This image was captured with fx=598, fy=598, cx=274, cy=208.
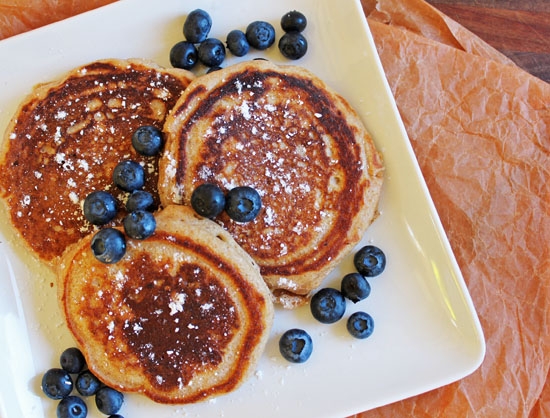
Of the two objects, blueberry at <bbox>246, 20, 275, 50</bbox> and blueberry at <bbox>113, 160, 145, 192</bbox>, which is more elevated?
blueberry at <bbox>246, 20, 275, 50</bbox>

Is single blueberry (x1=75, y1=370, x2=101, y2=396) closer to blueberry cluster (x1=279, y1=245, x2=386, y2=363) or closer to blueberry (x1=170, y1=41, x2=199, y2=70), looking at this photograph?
blueberry cluster (x1=279, y1=245, x2=386, y2=363)

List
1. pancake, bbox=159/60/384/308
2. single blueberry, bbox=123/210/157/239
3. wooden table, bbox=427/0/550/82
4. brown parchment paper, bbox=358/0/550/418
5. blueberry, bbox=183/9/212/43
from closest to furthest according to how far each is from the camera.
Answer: single blueberry, bbox=123/210/157/239 < pancake, bbox=159/60/384/308 < blueberry, bbox=183/9/212/43 < brown parchment paper, bbox=358/0/550/418 < wooden table, bbox=427/0/550/82

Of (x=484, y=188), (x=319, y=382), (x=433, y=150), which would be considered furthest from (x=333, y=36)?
(x=319, y=382)

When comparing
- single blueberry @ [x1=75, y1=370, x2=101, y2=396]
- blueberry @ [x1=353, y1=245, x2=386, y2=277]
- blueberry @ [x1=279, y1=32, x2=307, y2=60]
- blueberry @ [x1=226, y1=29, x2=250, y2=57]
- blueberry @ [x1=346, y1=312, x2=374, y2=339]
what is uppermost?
blueberry @ [x1=226, y1=29, x2=250, y2=57]

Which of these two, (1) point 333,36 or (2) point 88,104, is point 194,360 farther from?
(1) point 333,36

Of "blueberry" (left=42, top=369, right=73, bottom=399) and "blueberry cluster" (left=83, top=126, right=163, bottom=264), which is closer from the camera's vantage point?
"blueberry cluster" (left=83, top=126, right=163, bottom=264)

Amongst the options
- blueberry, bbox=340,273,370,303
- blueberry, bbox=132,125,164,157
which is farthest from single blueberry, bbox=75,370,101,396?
blueberry, bbox=340,273,370,303

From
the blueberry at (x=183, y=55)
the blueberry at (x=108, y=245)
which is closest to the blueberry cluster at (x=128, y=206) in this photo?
the blueberry at (x=108, y=245)

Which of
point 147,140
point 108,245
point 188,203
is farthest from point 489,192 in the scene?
point 108,245

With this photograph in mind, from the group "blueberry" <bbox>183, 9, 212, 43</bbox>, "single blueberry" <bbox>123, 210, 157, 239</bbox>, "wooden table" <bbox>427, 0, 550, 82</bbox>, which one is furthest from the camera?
"wooden table" <bbox>427, 0, 550, 82</bbox>
